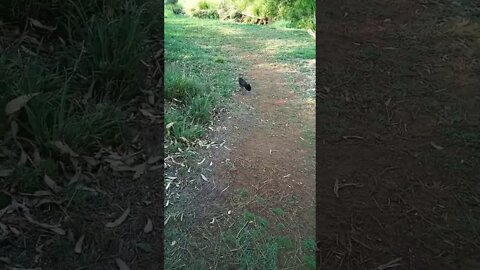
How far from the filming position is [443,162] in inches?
76.0

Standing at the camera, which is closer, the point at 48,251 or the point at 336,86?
the point at 48,251

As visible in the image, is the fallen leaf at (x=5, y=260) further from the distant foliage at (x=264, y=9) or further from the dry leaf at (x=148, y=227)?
the distant foliage at (x=264, y=9)

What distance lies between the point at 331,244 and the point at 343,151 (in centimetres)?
36

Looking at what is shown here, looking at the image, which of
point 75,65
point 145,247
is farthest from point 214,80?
point 145,247

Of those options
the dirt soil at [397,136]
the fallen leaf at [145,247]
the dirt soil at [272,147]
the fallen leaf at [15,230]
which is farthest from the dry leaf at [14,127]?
the dirt soil at [397,136]

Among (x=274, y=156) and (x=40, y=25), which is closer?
(x=274, y=156)

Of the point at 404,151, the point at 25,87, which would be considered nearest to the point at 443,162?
the point at 404,151

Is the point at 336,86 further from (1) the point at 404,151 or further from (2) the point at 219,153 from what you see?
(2) the point at 219,153

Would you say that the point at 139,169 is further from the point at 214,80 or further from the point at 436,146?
the point at 436,146

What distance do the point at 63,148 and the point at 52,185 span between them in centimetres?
13

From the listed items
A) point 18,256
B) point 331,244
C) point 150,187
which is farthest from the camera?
point 150,187

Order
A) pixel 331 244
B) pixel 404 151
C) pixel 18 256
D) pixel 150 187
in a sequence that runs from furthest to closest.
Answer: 1. pixel 404 151
2. pixel 150 187
3. pixel 331 244
4. pixel 18 256

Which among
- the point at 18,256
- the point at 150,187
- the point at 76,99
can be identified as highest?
the point at 76,99

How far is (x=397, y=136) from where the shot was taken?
2.01 m
